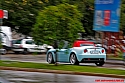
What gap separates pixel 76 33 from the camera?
19.8 metres

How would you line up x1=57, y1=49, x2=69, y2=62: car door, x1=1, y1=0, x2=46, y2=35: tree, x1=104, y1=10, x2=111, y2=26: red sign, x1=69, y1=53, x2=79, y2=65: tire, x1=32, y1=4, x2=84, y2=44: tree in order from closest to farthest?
x1=104, y1=10, x2=111, y2=26: red sign
x1=32, y1=4, x2=84, y2=44: tree
x1=69, y1=53, x2=79, y2=65: tire
x1=57, y1=49, x2=69, y2=62: car door
x1=1, y1=0, x2=46, y2=35: tree

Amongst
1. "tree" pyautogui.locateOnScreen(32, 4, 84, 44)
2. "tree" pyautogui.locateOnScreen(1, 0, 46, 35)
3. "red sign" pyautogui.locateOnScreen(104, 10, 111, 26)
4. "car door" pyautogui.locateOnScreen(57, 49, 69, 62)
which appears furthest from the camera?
"tree" pyautogui.locateOnScreen(1, 0, 46, 35)

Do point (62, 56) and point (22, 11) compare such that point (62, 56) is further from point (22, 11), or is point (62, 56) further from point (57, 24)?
point (22, 11)

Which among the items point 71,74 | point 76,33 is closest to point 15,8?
point 76,33

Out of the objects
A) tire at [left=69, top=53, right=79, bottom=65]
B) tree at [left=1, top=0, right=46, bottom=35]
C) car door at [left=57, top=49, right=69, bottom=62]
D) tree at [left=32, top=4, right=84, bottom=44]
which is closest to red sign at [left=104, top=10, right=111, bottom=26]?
tree at [left=32, top=4, right=84, bottom=44]

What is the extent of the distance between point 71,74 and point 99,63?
6422 millimetres

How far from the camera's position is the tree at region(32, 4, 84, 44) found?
19.3 metres

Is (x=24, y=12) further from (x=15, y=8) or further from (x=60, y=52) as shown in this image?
(x=60, y=52)

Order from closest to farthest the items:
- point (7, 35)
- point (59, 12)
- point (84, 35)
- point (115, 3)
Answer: point (115, 3)
point (59, 12)
point (7, 35)
point (84, 35)

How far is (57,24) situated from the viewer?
19.3 m

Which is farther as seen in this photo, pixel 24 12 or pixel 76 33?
pixel 24 12

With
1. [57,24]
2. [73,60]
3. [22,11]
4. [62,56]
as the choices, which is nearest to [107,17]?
[57,24]

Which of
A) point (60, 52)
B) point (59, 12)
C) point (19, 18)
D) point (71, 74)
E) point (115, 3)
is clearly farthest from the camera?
point (19, 18)

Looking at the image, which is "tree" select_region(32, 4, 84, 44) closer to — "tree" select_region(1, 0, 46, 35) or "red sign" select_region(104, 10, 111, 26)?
"red sign" select_region(104, 10, 111, 26)
